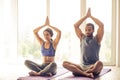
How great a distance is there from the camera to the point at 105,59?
4188mm

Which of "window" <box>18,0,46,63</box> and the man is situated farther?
"window" <box>18,0,46,63</box>

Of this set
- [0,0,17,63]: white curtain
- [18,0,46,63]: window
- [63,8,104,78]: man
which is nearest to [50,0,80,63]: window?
[18,0,46,63]: window

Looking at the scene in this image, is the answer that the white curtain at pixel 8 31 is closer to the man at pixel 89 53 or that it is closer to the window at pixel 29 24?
the window at pixel 29 24

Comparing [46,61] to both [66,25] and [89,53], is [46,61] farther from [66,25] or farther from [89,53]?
[66,25]

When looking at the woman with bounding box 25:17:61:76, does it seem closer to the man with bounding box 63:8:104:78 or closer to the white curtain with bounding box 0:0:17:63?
the man with bounding box 63:8:104:78

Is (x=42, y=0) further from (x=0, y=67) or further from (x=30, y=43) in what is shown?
(x=0, y=67)

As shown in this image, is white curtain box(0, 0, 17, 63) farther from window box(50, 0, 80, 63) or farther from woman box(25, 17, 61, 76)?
woman box(25, 17, 61, 76)

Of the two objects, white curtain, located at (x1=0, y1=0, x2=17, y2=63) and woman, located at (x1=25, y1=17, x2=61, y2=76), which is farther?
white curtain, located at (x1=0, y1=0, x2=17, y2=63)

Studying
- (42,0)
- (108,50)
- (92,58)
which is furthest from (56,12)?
(92,58)

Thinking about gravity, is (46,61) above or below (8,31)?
below

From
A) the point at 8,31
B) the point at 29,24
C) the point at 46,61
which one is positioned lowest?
the point at 46,61

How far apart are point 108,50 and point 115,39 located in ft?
0.69

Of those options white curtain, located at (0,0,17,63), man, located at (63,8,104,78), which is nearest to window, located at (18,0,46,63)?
white curtain, located at (0,0,17,63)

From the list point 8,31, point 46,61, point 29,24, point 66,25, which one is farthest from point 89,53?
point 8,31
